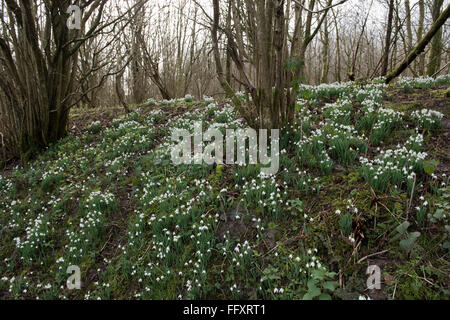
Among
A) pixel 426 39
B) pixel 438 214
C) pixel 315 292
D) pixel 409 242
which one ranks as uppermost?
pixel 426 39

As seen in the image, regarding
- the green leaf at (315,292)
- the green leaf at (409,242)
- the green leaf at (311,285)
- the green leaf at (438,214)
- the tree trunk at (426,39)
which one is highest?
the tree trunk at (426,39)

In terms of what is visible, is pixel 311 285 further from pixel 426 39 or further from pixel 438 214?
pixel 426 39

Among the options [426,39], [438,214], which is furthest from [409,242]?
[426,39]

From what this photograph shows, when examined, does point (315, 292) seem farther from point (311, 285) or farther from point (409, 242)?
point (409, 242)

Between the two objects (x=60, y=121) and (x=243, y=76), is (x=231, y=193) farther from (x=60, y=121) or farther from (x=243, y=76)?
(x=60, y=121)

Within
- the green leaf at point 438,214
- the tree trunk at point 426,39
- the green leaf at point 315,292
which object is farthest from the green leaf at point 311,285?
the tree trunk at point 426,39

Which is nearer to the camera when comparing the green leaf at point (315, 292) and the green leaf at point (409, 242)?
the green leaf at point (315, 292)

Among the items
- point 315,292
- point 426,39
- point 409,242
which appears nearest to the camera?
point 315,292

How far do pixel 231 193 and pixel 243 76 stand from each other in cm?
200

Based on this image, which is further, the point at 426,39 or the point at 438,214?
the point at 426,39

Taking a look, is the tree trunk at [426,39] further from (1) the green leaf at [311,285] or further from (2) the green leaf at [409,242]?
(1) the green leaf at [311,285]

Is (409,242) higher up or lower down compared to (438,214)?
lower down

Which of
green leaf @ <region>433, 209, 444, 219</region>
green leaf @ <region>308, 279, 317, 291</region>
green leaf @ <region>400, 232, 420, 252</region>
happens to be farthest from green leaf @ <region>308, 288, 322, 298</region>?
green leaf @ <region>433, 209, 444, 219</region>

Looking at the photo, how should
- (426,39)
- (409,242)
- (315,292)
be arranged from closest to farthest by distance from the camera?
(315,292)
(409,242)
(426,39)
